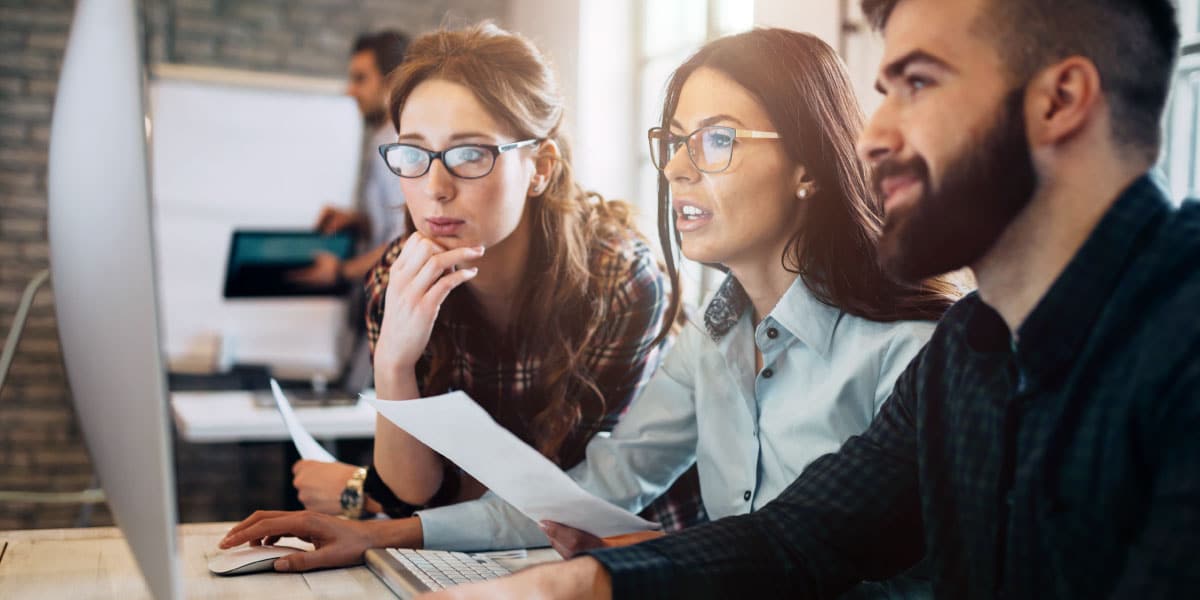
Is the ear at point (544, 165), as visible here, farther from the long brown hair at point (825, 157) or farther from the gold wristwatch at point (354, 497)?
the gold wristwatch at point (354, 497)

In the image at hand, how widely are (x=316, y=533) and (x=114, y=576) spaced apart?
16 centimetres

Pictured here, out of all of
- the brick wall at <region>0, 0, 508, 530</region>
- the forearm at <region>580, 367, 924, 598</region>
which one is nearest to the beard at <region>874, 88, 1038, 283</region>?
the forearm at <region>580, 367, 924, 598</region>

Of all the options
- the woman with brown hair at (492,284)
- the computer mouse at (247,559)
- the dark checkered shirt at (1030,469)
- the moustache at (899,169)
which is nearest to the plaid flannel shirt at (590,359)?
the woman with brown hair at (492,284)

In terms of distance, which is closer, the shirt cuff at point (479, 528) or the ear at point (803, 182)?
the ear at point (803, 182)

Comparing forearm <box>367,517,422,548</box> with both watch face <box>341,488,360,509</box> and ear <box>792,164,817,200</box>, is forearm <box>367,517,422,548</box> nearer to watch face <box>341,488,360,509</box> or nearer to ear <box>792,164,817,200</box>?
watch face <box>341,488,360,509</box>

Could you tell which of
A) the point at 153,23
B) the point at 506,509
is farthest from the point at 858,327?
the point at 153,23

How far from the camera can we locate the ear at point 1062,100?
20.7 inches

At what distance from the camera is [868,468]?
74cm

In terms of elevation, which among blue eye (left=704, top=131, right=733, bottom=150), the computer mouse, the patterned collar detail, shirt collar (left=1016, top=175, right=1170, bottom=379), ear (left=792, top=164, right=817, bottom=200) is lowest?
the computer mouse

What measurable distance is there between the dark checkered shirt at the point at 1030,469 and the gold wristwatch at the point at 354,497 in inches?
16.7

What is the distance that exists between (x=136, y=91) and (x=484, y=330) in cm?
56

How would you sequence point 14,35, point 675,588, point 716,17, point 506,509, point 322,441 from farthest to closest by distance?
1. point 14,35
2. point 322,441
3. point 716,17
4. point 506,509
5. point 675,588

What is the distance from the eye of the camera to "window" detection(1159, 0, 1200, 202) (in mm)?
853

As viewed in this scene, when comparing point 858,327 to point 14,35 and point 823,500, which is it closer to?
point 823,500
